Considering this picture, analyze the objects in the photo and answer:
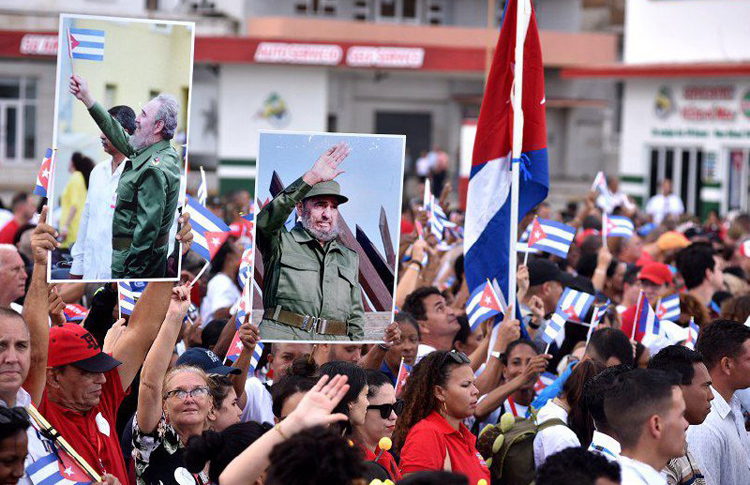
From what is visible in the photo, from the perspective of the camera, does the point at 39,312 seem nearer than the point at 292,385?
Yes

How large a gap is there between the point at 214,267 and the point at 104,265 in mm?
5074

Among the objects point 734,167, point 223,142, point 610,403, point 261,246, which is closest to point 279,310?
point 261,246

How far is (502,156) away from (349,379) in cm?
363

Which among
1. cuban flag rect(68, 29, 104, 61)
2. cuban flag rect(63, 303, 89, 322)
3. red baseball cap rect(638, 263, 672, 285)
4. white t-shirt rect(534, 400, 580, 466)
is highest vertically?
cuban flag rect(68, 29, 104, 61)

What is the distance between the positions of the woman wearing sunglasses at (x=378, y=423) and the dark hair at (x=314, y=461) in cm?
183

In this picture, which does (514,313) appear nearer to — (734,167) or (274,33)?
(734,167)

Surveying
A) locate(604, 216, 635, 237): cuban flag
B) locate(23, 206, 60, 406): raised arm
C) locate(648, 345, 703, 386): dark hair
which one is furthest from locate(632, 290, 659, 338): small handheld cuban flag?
locate(23, 206, 60, 406): raised arm

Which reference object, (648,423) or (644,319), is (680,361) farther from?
(644,319)

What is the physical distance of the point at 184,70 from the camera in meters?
5.96

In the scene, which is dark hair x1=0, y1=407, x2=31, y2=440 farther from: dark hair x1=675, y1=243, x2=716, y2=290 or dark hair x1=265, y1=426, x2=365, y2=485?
dark hair x1=675, y1=243, x2=716, y2=290

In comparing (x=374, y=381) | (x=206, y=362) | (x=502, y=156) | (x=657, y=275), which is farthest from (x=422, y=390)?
(x=657, y=275)

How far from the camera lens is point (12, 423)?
423cm

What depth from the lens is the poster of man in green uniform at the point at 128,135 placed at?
5.77m

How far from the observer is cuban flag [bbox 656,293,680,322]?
9.52m
